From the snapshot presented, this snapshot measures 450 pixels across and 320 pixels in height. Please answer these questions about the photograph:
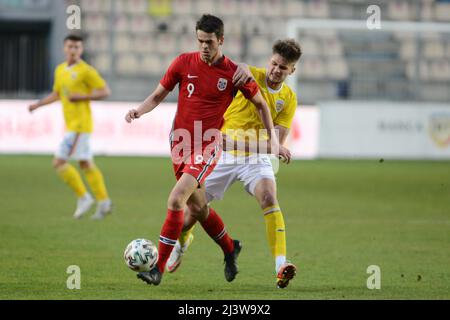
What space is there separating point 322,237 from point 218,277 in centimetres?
283

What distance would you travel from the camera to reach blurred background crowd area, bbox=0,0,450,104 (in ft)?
79.0

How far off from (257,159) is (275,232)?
0.70m

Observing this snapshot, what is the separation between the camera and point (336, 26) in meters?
23.0

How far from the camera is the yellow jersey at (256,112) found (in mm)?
7453

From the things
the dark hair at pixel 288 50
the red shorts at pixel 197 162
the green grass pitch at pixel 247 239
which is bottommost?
the green grass pitch at pixel 247 239

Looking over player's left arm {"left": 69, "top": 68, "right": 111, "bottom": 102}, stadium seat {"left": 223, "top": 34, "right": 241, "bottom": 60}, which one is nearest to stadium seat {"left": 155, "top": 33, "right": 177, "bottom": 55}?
stadium seat {"left": 223, "top": 34, "right": 241, "bottom": 60}

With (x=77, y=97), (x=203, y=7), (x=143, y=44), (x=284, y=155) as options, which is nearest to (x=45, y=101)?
(x=77, y=97)

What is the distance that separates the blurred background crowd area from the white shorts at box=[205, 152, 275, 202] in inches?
607

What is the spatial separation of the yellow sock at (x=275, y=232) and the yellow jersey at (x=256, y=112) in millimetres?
634

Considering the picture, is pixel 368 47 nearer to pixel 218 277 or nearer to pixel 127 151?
pixel 127 151

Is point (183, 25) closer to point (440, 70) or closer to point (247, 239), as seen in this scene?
point (440, 70)

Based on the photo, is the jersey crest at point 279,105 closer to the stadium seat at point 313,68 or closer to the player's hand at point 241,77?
the player's hand at point 241,77

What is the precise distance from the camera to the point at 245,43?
24.7 m
